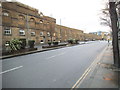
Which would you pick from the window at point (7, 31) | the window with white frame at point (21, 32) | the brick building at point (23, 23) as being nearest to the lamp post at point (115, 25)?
the brick building at point (23, 23)

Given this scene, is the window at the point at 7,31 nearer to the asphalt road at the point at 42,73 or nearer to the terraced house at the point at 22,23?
the terraced house at the point at 22,23

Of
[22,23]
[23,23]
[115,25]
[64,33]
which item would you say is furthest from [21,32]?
[64,33]

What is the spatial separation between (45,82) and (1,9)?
24549mm

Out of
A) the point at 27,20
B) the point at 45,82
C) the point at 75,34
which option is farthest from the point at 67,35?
the point at 45,82

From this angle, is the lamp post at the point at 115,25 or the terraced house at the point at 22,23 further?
the terraced house at the point at 22,23

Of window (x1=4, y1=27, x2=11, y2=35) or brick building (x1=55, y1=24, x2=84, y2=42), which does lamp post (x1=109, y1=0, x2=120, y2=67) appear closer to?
window (x1=4, y1=27, x2=11, y2=35)

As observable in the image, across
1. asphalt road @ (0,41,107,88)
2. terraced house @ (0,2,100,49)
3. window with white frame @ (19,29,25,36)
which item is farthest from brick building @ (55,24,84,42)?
asphalt road @ (0,41,107,88)

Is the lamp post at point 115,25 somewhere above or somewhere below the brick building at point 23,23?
below

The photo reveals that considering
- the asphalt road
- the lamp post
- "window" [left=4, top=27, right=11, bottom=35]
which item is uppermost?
"window" [left=4, top=27, right=11, bottom=35]

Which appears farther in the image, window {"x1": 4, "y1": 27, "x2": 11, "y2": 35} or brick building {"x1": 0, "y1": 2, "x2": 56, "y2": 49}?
brick building {"x1": 0, "y1": 2, "x2": 56, "y2": 49}

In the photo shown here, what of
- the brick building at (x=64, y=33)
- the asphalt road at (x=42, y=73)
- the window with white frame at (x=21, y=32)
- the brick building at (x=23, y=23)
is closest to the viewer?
the asphalt road at (x=42, y=73)

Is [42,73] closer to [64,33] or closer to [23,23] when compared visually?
[23,23]

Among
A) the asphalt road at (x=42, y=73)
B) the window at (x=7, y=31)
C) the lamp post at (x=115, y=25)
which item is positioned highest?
the window at (x=7, y=31)

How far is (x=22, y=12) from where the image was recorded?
28.9 meters
